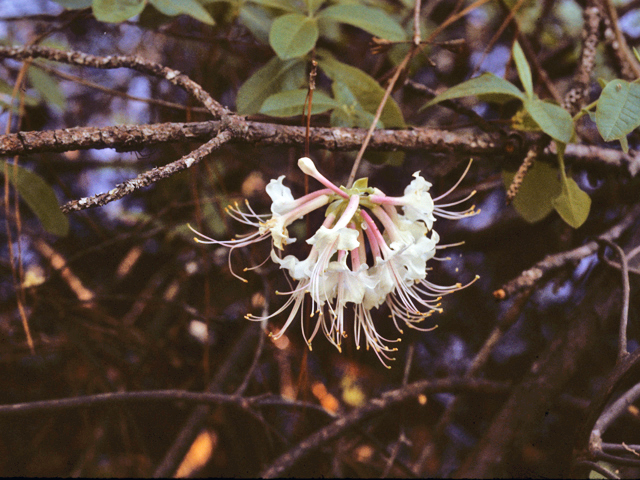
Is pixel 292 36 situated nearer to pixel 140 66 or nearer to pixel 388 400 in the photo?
pixel 140 66

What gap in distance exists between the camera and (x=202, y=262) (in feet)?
4.39

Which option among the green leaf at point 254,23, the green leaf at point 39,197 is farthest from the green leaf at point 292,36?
the green leaf at point 39,197

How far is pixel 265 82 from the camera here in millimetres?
942

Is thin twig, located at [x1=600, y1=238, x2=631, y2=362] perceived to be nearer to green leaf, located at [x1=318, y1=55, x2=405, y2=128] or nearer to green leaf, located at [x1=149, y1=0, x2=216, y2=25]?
green leaf, located at [x1=318, y1=55, x2=405, y2=128]

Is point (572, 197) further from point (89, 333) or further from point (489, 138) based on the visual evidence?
point (89, 333)

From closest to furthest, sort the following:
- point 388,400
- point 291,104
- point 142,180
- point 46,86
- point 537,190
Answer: point 142,180
point 291,104
point 537,190
point 388,400
point 46,86

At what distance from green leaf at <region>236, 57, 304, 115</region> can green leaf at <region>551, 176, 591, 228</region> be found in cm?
62

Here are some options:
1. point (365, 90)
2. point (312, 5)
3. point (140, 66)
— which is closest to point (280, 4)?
point (312, 5)

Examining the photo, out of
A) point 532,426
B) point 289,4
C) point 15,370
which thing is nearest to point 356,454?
point 532,426

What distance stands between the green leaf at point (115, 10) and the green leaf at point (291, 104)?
1.10 ft

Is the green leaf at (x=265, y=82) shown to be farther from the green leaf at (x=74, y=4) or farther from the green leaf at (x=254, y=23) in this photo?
the green leaf at (x=74, y=4)

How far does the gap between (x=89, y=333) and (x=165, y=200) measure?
48 cm

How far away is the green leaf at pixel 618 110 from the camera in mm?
642

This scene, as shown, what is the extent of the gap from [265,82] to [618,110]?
2.22ft
